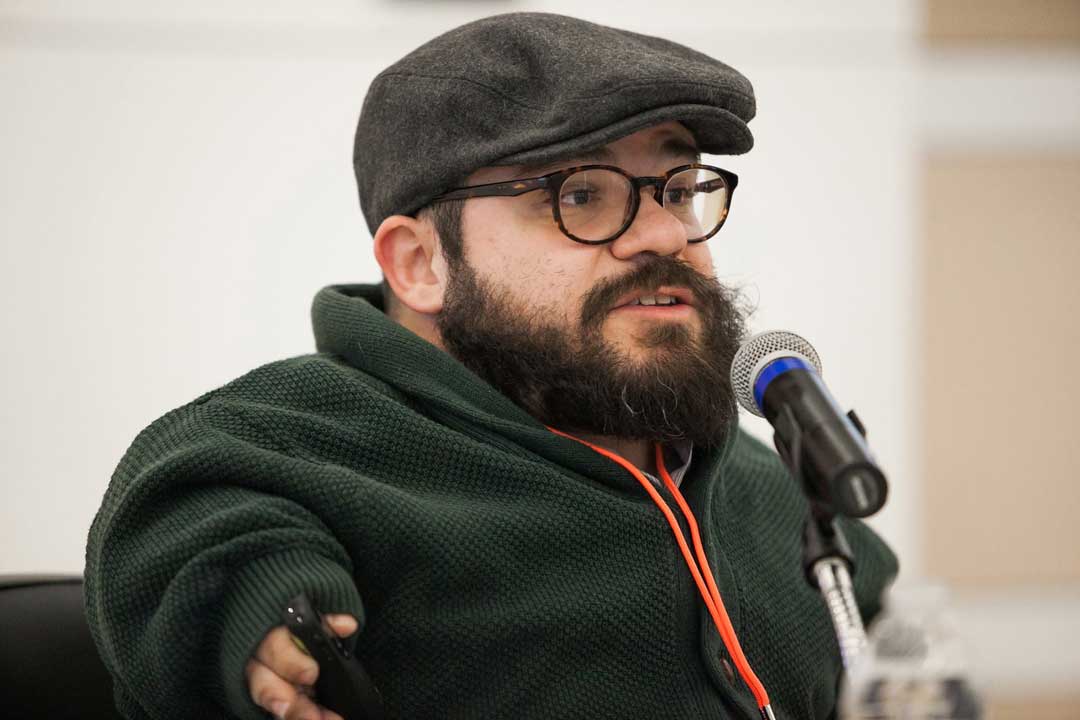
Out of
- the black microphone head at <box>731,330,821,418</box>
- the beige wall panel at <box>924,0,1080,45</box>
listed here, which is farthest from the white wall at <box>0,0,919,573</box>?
the black microphone head at <box>731,330,821,418</box>

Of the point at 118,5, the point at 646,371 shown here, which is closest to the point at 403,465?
the point at 646,371

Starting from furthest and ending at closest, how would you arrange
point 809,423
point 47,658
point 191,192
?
point 191,192 < point 47,658 < point 809,423

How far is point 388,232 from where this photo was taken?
145 centimetres

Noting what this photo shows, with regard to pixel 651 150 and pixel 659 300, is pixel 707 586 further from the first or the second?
pixel 651 150

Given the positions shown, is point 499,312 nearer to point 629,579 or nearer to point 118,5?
point 629,579

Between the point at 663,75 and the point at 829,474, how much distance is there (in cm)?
64

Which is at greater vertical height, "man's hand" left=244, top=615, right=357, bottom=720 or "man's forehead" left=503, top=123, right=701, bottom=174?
"man's forehead" left=503, top=123, right=701, bottom=174

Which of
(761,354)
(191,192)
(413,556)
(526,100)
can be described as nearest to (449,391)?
(413,556)

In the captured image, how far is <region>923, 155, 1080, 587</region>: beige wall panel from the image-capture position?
311 centimetres

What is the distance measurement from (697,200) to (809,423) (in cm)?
64

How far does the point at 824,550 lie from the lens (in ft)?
2.79

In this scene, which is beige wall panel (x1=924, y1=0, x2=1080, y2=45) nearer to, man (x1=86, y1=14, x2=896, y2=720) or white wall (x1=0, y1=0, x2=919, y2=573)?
white wall (x1=0, y1=0, x2=919, y2=573)

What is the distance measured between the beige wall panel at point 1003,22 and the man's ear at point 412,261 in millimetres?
2111

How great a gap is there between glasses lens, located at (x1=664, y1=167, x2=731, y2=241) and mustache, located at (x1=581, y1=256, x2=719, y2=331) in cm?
7
